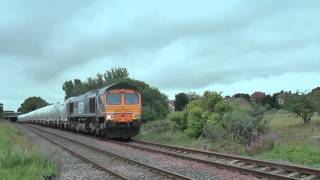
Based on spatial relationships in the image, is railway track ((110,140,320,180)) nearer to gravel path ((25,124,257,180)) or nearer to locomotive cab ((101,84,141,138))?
gravel path ((25,124,257,180))

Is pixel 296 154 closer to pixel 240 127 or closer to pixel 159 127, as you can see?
pixel 240 127

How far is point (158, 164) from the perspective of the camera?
758 inches

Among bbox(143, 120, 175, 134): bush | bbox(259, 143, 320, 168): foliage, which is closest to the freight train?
bbox(143, 120, 175, 134): bush

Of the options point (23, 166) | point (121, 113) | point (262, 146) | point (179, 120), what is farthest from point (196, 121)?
point (23, 166)

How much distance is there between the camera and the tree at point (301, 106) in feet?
181

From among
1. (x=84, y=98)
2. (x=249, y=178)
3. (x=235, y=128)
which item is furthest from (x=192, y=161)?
(x=84, y=98)

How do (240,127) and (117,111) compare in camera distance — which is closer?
(240,127)

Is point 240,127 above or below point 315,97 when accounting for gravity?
below

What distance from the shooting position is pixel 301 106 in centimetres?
5578

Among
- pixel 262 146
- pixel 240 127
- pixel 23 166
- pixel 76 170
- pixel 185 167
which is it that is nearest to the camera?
pixel 23 166

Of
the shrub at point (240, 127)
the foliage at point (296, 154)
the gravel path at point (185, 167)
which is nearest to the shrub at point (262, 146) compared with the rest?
the foliage at point (296, 154)

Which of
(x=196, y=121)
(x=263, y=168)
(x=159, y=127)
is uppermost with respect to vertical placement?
(x=196, y=121)

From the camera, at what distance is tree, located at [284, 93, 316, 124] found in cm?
5509

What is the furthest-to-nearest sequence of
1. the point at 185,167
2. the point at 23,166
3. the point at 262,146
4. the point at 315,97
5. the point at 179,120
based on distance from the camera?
the point at 315,97
the point at 179,120
the point at 262,146
the point at 185,167
the point at 23,166
